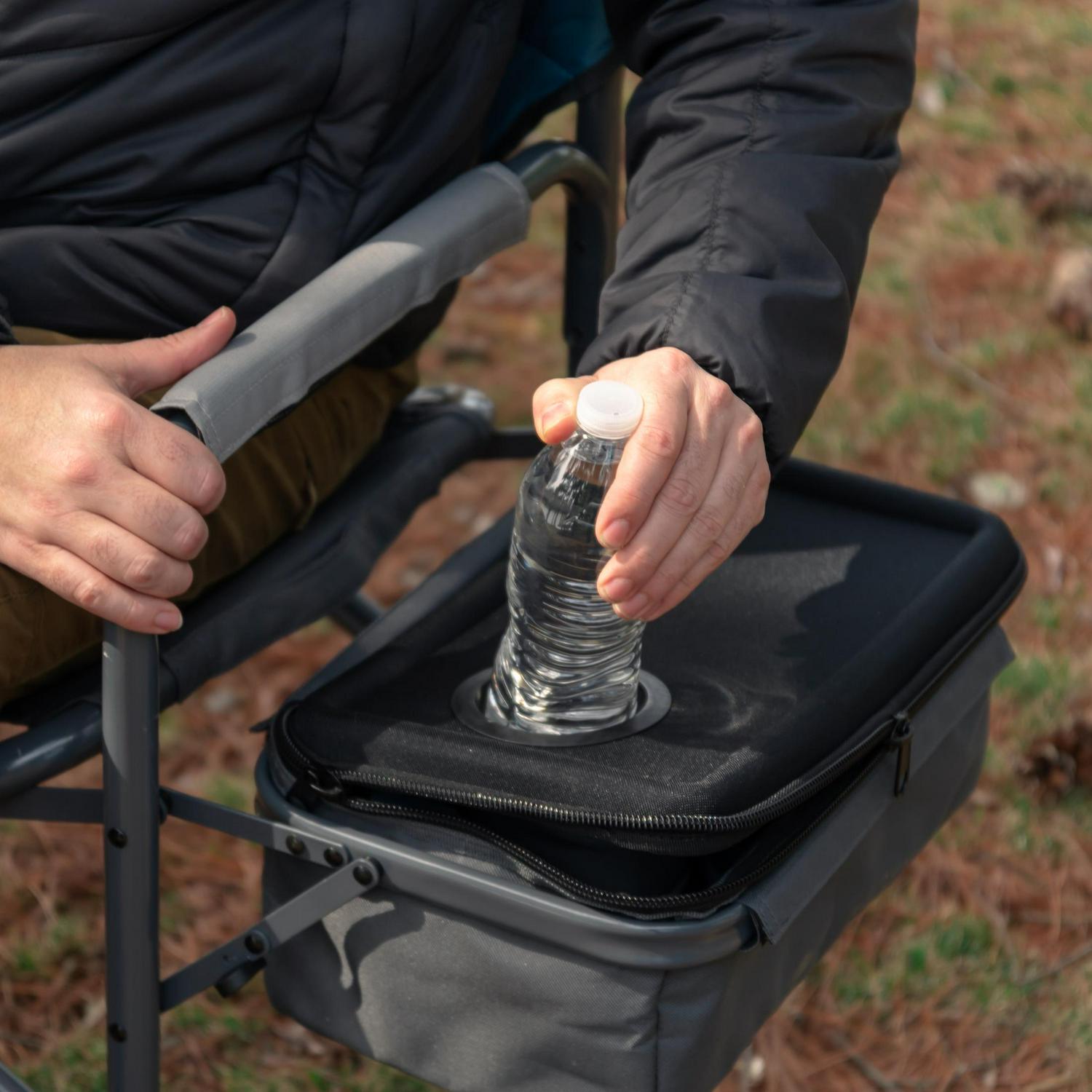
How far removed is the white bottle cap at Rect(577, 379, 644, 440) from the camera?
1.12 m

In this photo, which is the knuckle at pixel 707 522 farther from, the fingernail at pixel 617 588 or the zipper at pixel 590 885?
the zipper at pixel 590 885

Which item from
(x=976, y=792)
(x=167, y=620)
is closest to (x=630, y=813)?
(x=167, y=620)

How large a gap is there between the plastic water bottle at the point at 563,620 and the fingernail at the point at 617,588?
0.13 meters

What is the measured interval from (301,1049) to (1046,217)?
2896mm

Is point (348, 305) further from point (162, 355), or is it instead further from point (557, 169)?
point (557, 169)

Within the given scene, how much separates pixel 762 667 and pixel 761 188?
41cm

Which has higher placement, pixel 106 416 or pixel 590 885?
pixel 106 416

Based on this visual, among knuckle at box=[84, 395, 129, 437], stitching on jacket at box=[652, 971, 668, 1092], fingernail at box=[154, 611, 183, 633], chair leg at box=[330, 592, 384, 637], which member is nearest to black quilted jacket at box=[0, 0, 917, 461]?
knuckle at box=[84, 395, 129, 437]

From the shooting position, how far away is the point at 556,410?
1165 millimetres

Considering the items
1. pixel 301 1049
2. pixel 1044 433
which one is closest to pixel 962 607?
pixel 301 1049

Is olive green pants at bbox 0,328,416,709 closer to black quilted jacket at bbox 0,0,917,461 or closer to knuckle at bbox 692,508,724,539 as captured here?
black quilted jacket at bbox 0,0,917,461

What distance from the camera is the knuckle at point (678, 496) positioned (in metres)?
1.13

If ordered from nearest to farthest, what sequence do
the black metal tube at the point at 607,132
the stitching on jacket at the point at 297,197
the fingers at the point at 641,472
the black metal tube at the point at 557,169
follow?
the fingers at the point at 641,472, the stitching on jacket at the point at 297,197, the black metal tube at the point at 557,169, the black metal tube at the point at 607,132

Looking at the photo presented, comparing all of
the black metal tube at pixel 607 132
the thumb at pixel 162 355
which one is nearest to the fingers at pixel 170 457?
the thumb at pixel 162 355
